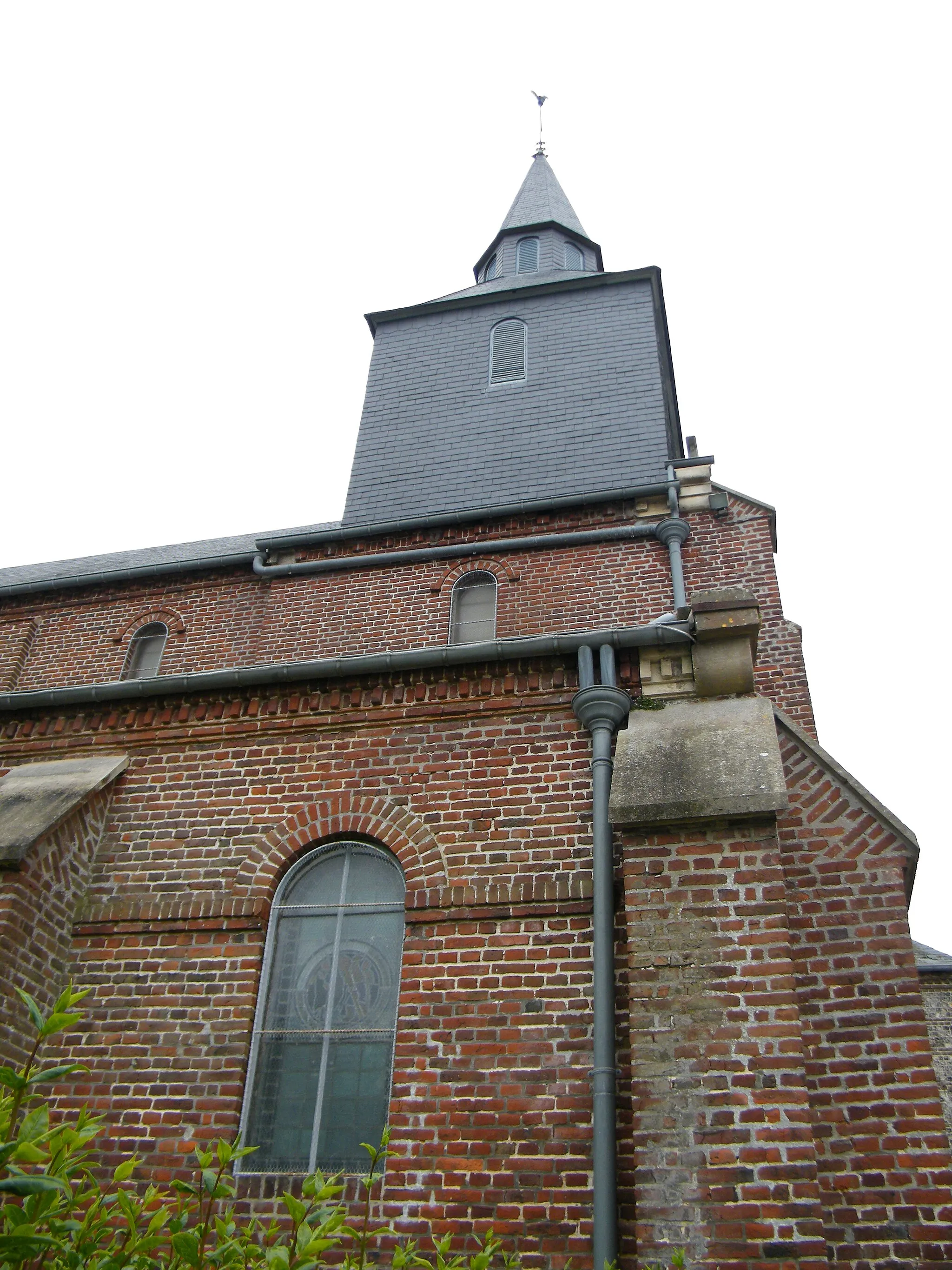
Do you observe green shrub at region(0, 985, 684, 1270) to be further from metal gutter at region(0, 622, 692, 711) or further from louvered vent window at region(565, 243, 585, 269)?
louvered vent window at region(565, 243, 585, 269)

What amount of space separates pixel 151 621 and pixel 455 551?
408 centimetres

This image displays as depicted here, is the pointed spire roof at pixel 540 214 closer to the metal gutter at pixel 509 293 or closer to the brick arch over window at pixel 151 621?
the metal gutter at pixel 509 293

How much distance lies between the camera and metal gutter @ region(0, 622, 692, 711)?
22.1 ft

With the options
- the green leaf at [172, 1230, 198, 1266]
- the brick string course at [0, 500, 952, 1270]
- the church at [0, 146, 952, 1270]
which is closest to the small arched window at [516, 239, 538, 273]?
the church at [0, 146, 952, 1270]

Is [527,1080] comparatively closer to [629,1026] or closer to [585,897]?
[629,1026]

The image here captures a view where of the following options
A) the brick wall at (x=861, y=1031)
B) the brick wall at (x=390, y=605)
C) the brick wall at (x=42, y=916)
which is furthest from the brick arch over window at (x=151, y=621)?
the brick wall at (x=861, y=1031)

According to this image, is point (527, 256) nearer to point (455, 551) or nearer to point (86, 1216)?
point (455, 551)

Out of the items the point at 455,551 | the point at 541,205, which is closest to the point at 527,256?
the point at 541,205

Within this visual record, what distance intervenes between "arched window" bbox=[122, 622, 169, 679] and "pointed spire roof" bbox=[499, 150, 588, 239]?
11531 mm

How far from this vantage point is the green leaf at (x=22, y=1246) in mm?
1871

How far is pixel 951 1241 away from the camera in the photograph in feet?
15.6

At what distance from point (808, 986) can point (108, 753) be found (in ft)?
17.2

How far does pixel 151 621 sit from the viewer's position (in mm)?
12516

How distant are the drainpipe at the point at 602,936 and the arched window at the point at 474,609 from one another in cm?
444
